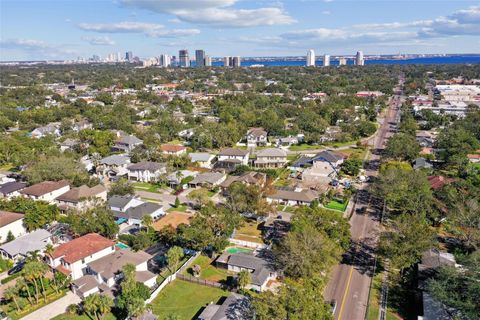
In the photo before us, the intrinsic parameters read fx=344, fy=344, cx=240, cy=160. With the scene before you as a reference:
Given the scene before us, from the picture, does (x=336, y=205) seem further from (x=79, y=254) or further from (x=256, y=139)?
(x=256, y=139)

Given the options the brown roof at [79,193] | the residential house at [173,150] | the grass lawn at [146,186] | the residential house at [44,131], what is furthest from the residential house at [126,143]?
the brown roof at [79,193]

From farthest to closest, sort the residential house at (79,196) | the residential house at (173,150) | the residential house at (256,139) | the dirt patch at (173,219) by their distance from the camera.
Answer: the residential house at (256,139), the residential house at (173,150), the residential house at (79,196), the dirt patch at (173,219)

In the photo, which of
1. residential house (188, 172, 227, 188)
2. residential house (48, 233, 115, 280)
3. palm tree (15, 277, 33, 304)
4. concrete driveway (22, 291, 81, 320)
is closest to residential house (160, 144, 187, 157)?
residential house (188, 172, 227, 188)

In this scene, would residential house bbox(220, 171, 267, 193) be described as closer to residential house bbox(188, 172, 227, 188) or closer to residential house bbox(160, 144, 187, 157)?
residential house bbox(188, 172, 227, 188)

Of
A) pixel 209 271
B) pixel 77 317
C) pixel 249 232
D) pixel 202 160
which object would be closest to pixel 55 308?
pixel 77 317

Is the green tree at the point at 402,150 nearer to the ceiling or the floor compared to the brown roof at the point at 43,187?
nearer to the ceiling

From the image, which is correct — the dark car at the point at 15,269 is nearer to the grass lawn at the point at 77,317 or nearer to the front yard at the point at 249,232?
the grass lawn at the point at 77,317

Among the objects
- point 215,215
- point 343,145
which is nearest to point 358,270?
point 215,215
